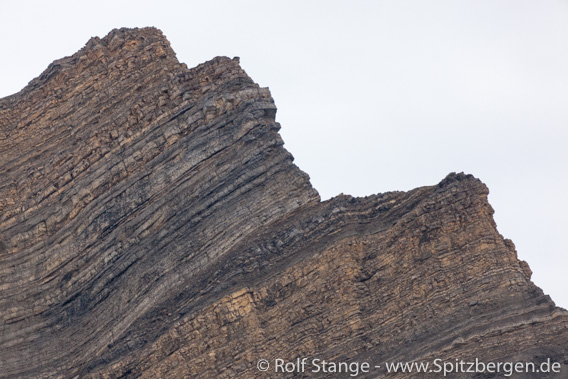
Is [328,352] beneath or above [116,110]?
beneath

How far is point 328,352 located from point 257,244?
7158 mm

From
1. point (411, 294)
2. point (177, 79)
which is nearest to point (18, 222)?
point (177, 79)

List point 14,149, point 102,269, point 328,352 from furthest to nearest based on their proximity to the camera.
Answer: point 14,149, point 102,269, point 328,352

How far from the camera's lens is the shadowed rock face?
72125 millimetres

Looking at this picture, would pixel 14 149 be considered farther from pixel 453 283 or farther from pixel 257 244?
pixel 453 283

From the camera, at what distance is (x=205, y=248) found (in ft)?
250

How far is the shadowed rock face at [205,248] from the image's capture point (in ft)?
237

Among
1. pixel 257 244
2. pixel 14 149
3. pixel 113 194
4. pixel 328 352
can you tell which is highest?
pixel 14 149

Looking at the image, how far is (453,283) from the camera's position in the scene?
2859 inches

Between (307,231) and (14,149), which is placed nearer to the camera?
(307,231)

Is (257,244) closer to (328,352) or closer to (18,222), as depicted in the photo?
(328,352)

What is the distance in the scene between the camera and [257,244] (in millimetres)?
75375

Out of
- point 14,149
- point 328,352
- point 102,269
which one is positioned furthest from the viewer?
point 14,149

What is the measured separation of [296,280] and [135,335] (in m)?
8.63
